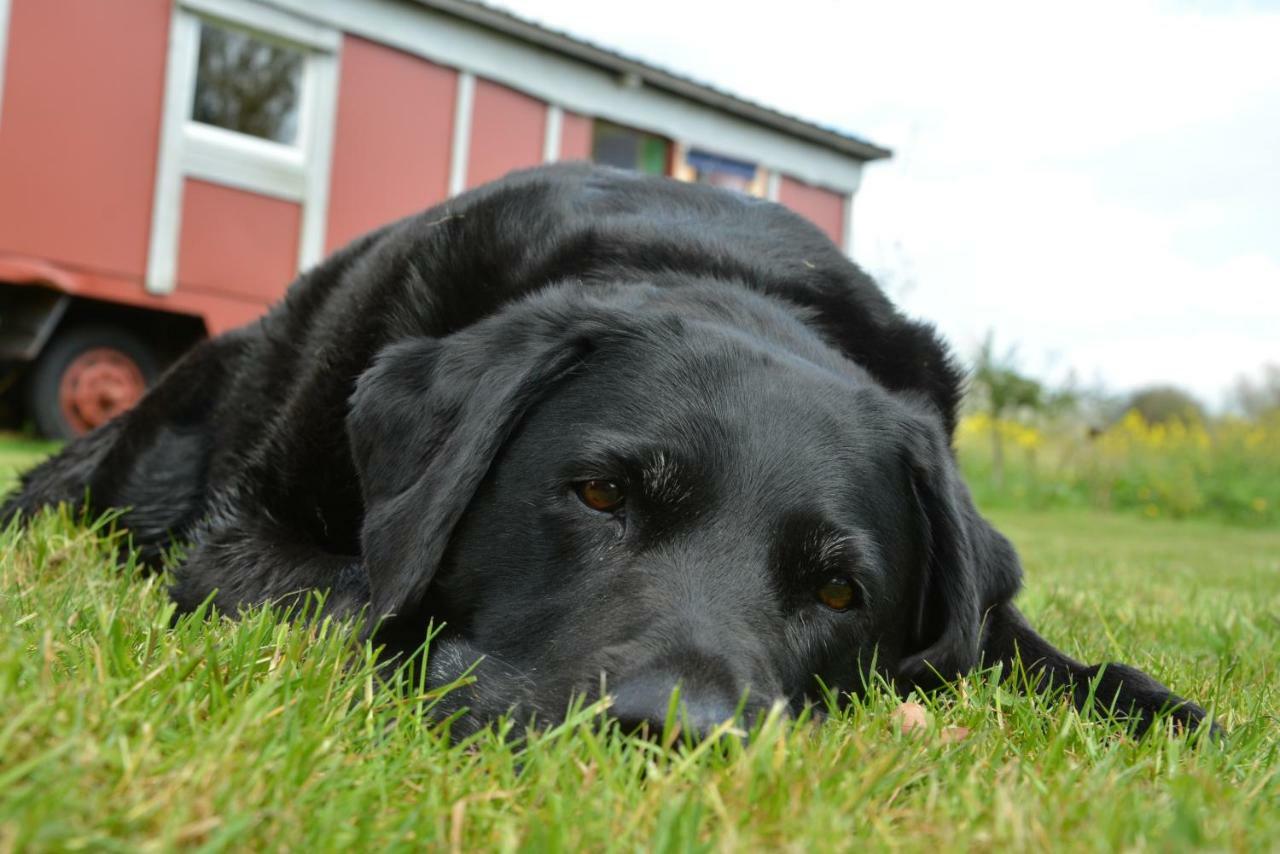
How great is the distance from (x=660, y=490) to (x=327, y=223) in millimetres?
10237

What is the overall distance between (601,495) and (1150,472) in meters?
15.9

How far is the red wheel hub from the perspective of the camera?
9.54m

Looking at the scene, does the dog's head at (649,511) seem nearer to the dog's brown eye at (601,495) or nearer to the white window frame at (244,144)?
the dog's brown eye at (601,495)

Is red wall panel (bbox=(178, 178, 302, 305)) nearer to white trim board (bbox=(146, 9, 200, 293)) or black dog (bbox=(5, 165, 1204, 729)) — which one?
white trim board (bbox=(146, 9, 200, 293))

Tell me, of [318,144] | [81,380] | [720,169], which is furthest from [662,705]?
[720,169]

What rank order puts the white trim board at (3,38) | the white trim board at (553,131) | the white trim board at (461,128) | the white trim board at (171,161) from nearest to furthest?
the white trim board at (3,38)
the white trim board at (171,161)
the white trim board at (461,128)
the white trim board at (553,131)

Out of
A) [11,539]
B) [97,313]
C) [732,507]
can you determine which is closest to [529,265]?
[732,507]

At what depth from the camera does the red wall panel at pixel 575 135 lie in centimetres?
1322

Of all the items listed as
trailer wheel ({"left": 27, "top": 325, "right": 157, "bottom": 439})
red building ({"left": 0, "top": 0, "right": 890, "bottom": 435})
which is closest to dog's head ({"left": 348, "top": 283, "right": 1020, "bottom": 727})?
trailer wheel ({"left": 27, "top": 325, "right": 157, "bottom": 439})

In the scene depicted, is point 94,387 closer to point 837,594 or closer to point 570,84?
point 570,84

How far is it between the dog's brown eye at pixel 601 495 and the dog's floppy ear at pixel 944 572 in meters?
0.70

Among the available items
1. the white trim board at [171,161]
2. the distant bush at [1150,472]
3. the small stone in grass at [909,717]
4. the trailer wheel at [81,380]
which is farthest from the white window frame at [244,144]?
the small stone in grass at [909,717]

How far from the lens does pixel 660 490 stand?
2.04 m

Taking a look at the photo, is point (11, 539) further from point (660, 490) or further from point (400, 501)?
point (660, 490)
